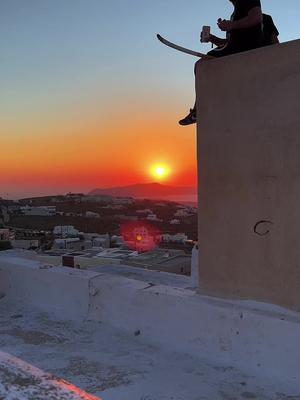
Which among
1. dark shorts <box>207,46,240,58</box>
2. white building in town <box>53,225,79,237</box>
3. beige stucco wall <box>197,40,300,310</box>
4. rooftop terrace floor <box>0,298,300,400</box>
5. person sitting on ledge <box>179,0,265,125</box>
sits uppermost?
person sitting on ledge <box>179,0,265,125</box>

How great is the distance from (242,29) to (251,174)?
112cm

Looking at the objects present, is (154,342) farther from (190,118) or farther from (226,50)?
(226,50)

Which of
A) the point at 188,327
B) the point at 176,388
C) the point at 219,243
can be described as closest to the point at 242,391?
the point at 176,388

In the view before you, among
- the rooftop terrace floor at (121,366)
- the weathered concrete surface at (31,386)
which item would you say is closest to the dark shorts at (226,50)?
the rooftop terrace floor at (121,366)

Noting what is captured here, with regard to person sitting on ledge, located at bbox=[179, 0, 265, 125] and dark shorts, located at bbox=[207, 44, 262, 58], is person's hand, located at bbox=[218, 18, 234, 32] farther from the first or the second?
dark shorts, located at bbox=[207, 44, 262, 58]

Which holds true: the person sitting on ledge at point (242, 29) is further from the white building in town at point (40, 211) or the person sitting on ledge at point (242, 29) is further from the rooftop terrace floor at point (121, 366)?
the white building in town at point (40, 211)

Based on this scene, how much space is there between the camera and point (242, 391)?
307cm

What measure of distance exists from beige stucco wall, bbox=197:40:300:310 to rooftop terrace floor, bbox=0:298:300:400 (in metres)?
0.58

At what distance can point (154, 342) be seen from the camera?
154 inches

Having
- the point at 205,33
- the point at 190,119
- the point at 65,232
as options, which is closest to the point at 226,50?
the point at 205,33

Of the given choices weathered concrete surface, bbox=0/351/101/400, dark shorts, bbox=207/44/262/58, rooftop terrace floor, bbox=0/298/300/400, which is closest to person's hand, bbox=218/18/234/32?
dark shorts, bbox=207/44/262/58

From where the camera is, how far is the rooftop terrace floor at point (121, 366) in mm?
3053

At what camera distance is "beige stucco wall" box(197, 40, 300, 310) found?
3311mm

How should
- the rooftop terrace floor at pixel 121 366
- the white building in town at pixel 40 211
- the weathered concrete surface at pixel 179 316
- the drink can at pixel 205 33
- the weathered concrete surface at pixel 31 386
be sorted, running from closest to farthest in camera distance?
the weathered concrete surface at pixel 31 386, the rooftop terrace floor at pixel 121 366, the weathered concrete surface at pixel 179 316, the drink can at pixel 205 33, the white building in town at pixel 40 211
